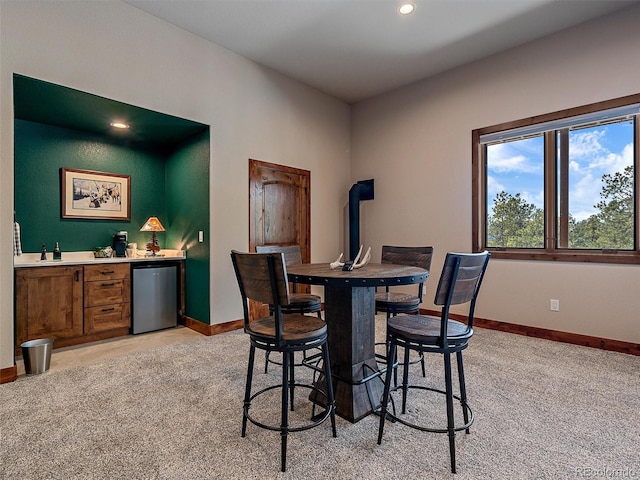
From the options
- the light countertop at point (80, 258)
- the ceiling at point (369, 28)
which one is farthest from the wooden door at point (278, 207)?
the ceiling at point (369, 28)

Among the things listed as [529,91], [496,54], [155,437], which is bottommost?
[155,437]

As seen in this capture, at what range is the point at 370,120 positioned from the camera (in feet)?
17.4

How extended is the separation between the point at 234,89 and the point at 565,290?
4.37m

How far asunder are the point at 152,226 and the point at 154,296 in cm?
92

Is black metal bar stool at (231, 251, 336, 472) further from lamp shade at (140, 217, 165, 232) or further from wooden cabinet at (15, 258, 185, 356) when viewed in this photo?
lamp shade at (140, 217, 165, 232)

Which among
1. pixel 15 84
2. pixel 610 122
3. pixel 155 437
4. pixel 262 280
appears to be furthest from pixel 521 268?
pixel 15 84

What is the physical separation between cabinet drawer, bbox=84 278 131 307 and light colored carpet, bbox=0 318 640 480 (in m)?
1.01

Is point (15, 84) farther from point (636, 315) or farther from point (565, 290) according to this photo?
point (636, 315)

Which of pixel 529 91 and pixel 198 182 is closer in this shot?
pixel 529 91

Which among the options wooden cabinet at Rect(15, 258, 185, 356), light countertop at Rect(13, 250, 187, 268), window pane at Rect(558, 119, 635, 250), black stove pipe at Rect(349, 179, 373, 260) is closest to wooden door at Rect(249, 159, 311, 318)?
black stove pipe at Rect(349, 179, 373, 260)

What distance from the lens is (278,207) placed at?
15.0 ft

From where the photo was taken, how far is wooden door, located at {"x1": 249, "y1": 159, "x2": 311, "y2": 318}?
168 inches

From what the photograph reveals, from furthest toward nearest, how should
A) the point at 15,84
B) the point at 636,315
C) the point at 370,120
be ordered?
the point at 370,120 → the point at 636,315 → the point at 15,84

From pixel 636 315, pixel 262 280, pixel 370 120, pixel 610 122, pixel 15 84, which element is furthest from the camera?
pixel 370 120
